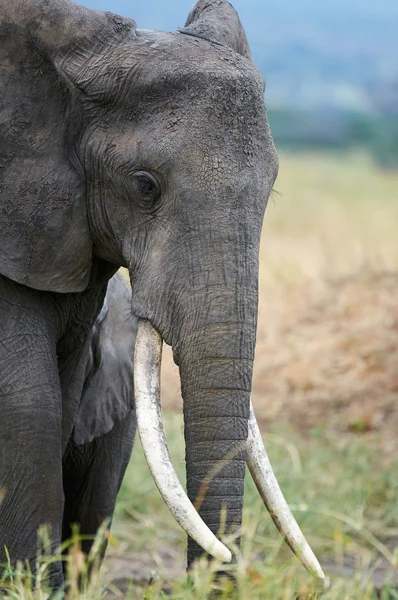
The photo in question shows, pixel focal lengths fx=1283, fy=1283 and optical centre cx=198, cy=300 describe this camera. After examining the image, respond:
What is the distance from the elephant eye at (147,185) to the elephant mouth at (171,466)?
334mm

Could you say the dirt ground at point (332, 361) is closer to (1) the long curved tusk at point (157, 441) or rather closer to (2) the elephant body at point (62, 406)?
(2) the elephant body at point (62, 406)

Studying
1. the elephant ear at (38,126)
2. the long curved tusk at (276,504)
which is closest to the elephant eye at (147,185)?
the elephant ear at (38,126)

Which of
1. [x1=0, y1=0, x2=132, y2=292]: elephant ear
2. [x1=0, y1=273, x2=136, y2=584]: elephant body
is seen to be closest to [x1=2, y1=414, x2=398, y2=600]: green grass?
[x1=0, y1=273, x2=136, y2=584]: elephant body

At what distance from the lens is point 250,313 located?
331 cm

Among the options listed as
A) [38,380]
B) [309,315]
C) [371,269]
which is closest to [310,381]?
[309,315]

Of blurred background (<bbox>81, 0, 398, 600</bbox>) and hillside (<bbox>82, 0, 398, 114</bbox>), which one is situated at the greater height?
hillside (<bbox>82, 0, 398, 114</bbox>)

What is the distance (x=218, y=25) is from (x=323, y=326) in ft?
21.9

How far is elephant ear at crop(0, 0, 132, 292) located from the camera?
3463 millimetres

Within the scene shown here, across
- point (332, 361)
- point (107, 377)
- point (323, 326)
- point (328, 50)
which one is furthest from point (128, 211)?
point (328, 50)

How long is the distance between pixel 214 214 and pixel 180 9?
11030mm

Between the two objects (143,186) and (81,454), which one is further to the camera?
(81,454)

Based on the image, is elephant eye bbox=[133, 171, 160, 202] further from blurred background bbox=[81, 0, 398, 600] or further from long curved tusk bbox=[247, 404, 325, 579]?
long curved tusk bbox=[247, 404, 325, 579]

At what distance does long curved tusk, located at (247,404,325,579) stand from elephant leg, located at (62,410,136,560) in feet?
2.69

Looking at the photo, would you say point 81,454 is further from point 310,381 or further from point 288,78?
point 288,78
